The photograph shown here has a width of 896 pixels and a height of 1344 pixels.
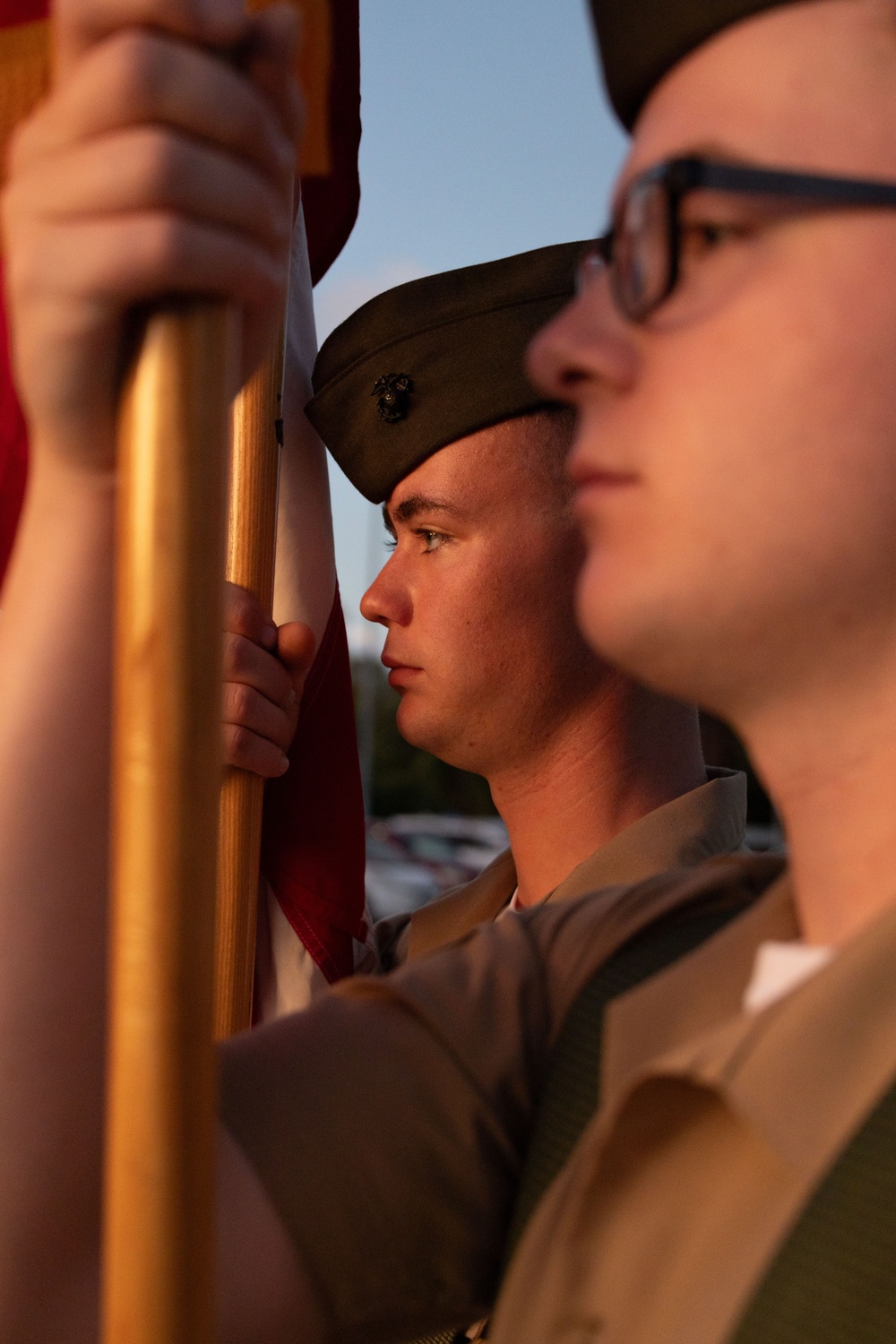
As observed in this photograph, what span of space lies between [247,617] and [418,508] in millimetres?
599

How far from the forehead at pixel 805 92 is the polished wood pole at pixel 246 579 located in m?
1.24

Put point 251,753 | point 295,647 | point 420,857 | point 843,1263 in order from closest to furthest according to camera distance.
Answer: point 843,1263 < point 251,753 < point 295,647 < point 420,857

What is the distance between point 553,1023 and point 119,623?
2.07ft

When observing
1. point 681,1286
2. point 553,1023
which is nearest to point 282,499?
point 553,1023

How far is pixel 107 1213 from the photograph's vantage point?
34.3 inches

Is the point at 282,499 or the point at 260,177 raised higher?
the point at 282,499

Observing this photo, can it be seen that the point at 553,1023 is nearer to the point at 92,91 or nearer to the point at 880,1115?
the point at 880,1115

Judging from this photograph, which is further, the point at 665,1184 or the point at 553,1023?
the point at 553,1023

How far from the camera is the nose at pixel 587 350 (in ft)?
3.60

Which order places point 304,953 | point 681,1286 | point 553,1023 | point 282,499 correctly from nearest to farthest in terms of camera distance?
1. point 681,1286
2. point 553,1023
3. point 304,953
4. point 282,499

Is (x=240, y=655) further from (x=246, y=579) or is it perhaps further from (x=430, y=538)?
(x=430, y=538)

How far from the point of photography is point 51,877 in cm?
109

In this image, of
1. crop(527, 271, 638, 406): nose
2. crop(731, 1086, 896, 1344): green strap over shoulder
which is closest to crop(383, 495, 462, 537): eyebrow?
crop(527, 271, 638, 406): nose

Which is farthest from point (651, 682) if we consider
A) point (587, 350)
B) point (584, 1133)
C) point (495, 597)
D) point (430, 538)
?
point (430, 538)
